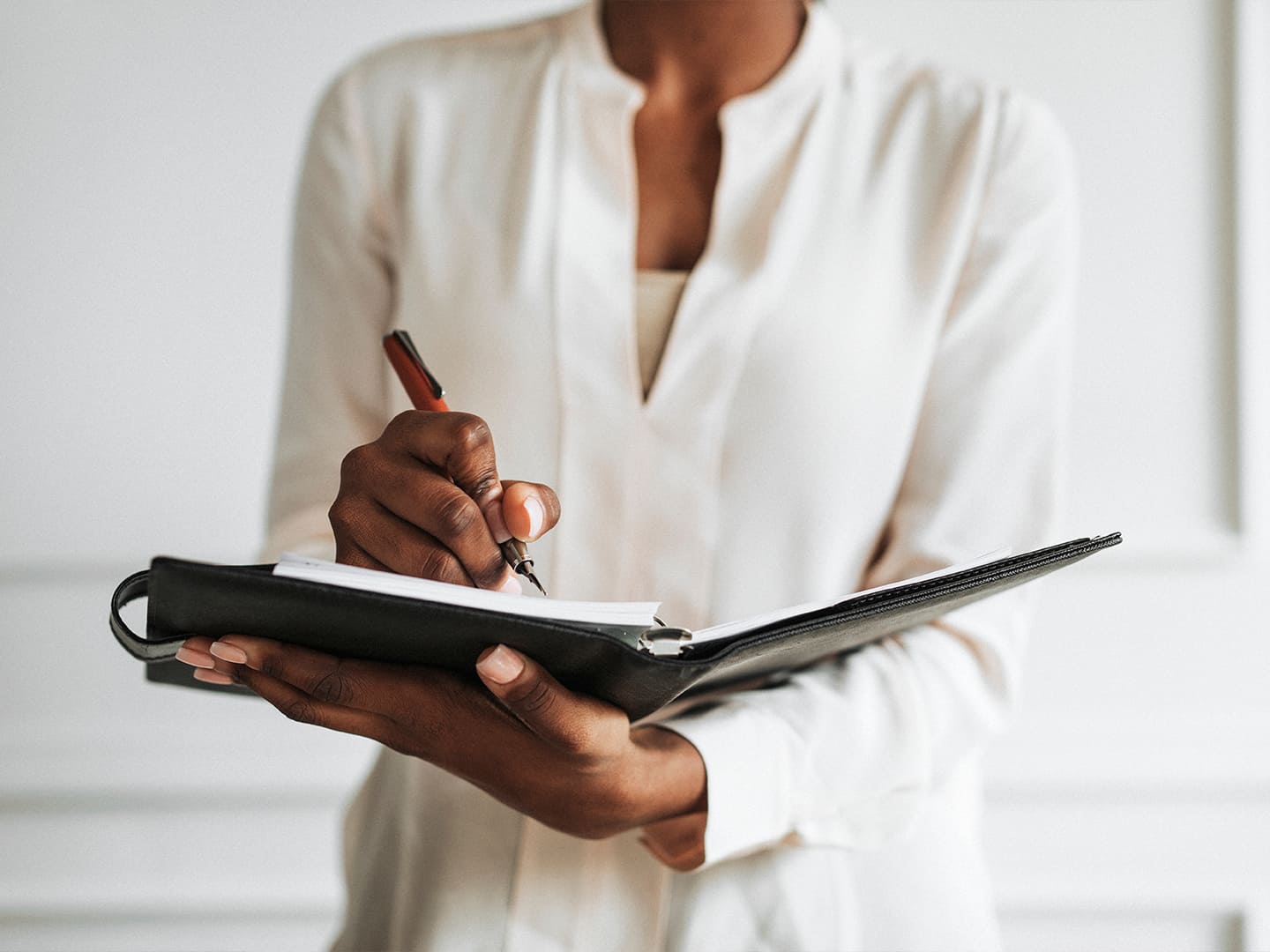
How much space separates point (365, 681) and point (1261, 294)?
982 millimetres

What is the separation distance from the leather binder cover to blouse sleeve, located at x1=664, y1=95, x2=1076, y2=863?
138 mm

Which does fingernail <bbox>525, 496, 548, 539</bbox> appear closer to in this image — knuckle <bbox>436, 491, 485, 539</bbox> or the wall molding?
knuckle <bbox>436, 491, 485, 539</bbox>

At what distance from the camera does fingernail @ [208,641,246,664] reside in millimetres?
358

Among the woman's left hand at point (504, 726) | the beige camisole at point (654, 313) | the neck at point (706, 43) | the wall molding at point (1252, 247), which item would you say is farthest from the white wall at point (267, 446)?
the woman's left hand at point (504, 726)

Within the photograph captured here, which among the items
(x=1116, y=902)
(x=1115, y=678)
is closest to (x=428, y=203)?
(x=1115, y=678)

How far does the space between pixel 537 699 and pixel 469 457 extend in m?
0.09

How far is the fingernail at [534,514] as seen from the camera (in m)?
0.38

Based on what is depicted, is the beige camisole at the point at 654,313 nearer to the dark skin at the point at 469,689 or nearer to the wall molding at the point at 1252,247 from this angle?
the dark skin at the point at 469,689

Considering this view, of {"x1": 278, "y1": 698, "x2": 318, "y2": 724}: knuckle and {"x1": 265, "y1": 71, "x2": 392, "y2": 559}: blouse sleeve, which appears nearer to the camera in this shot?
{"x1": 278, "y1": 698, "x2": 318, "y2": 724}: knuckle

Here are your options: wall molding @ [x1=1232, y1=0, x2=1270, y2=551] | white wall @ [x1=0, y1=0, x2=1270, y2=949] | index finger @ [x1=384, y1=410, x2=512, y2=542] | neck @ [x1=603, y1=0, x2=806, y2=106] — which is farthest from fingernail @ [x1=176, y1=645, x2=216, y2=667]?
wall molding @ [x1=1232, y1=0, x2=1270, y2=551]

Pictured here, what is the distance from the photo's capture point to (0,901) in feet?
3.54

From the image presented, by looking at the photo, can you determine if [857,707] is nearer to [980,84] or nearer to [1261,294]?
[980,84]

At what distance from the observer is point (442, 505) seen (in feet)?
→ 1.27

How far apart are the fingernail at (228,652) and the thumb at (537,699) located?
0.25 ft
